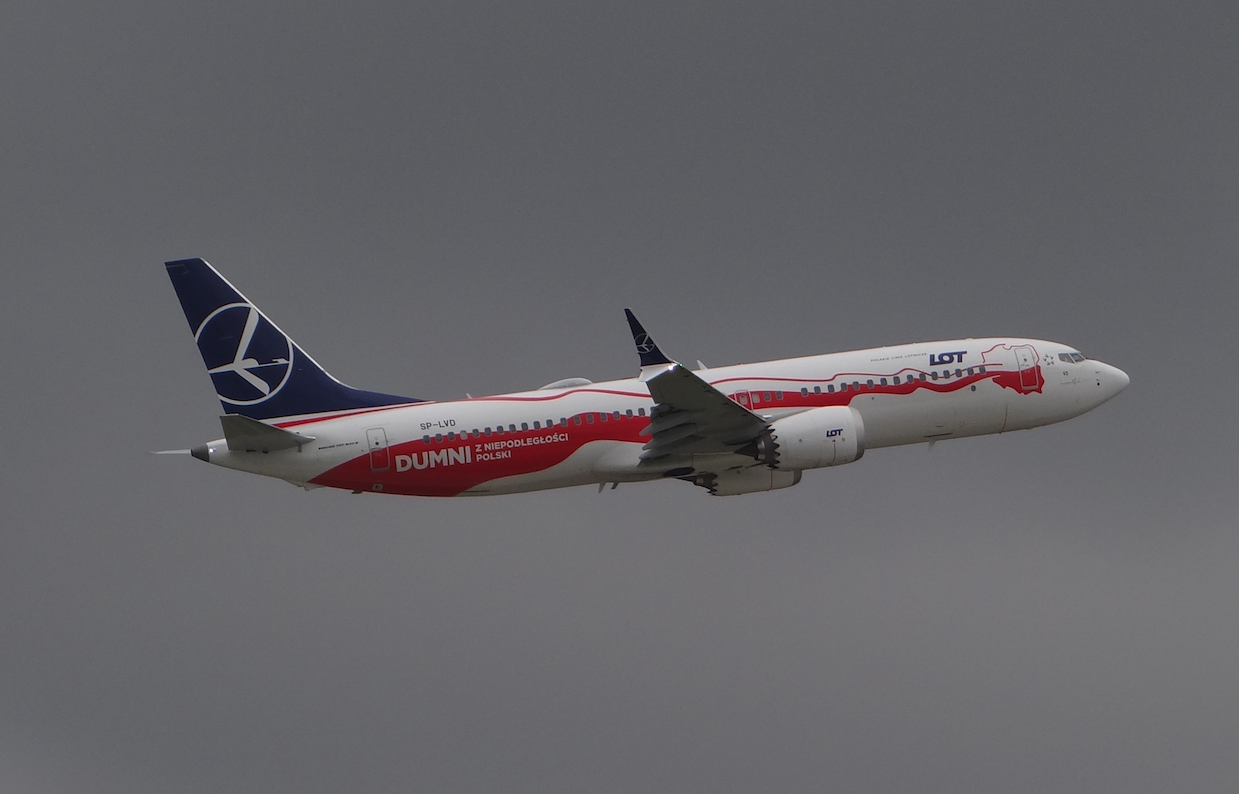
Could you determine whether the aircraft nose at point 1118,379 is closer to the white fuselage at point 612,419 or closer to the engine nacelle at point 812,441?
the white fuselage at point 612,419

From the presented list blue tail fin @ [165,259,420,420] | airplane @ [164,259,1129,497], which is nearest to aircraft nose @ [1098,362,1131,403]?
airplane @ [164,259,1129,497]

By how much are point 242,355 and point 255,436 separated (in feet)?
18.6

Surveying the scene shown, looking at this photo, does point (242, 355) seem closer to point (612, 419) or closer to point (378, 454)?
point (378, 454)

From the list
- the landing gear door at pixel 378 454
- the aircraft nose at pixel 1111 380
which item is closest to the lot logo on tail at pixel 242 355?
the landing gear door at pixel 378 454

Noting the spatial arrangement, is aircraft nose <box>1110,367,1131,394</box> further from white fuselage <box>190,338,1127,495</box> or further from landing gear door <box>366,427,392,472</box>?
landing gear door <box>366,427,392,472</box>

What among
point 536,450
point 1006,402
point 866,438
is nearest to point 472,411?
point 536,450

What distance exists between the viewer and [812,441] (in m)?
67.2

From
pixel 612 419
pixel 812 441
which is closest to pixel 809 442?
pixel 812 441

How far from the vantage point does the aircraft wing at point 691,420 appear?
64.6 meters

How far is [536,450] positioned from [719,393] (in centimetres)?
828

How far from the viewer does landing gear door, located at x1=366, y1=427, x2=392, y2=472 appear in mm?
66125

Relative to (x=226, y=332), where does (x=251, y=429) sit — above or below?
below

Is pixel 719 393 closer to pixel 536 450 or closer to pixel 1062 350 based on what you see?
pixel 536 450

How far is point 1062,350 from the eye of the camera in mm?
74750
